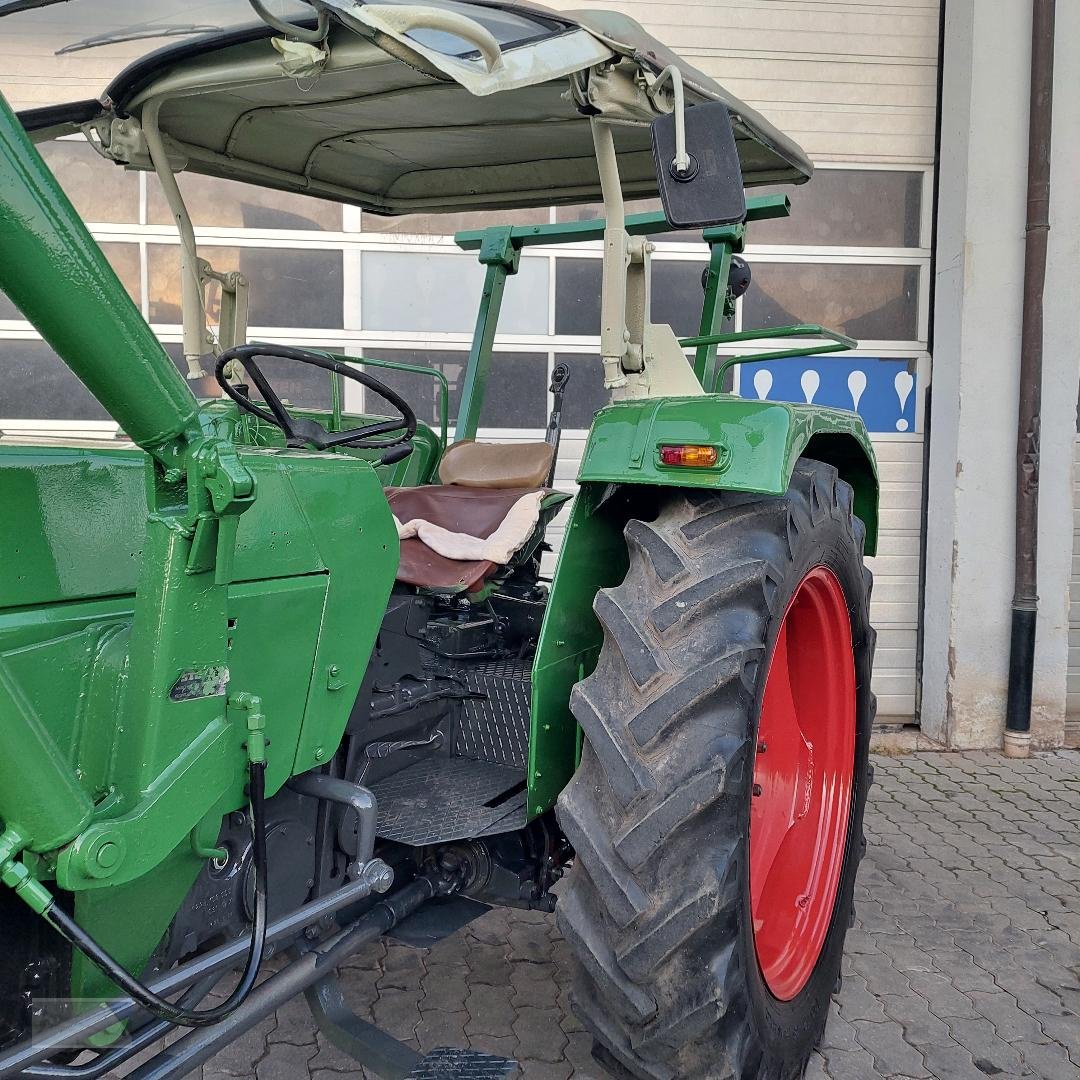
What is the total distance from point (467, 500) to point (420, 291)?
2.66 meters

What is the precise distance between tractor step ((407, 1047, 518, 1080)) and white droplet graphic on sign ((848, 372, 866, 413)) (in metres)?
4.00

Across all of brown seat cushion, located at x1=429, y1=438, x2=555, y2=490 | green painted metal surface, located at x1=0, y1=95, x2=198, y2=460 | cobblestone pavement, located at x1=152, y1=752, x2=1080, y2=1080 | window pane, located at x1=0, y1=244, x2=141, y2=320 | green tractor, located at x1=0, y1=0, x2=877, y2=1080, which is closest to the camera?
green painted metal surface, located at x1=0, y1=95, x2=198, y2=460

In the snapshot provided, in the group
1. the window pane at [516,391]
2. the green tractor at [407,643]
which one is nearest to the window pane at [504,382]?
the window pane at [516,391]

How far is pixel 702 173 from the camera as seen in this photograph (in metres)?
1.75

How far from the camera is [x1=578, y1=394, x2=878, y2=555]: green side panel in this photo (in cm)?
191

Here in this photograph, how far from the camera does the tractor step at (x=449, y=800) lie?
81.2 inches

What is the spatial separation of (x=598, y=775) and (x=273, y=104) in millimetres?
1694

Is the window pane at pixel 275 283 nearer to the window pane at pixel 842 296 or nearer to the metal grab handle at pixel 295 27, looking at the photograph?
the window pane at pixel 842 296

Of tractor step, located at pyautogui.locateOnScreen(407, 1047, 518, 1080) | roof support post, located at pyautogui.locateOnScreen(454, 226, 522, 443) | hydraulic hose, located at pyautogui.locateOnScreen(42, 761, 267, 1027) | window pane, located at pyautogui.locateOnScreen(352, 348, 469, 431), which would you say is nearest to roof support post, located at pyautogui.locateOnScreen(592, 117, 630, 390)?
hydraulic hose, located at pyautogui.locateOnScreen(42, 761, 267, 1027)

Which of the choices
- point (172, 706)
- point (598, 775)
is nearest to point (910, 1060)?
point (598, 775)

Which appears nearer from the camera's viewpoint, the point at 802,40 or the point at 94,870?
the point at 94,870

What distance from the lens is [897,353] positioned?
5.16 m

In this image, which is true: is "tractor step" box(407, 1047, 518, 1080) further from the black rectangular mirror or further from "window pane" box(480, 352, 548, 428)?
"window pane" box(480, 352, 548, 428)

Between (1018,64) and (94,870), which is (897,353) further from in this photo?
(94,870)
